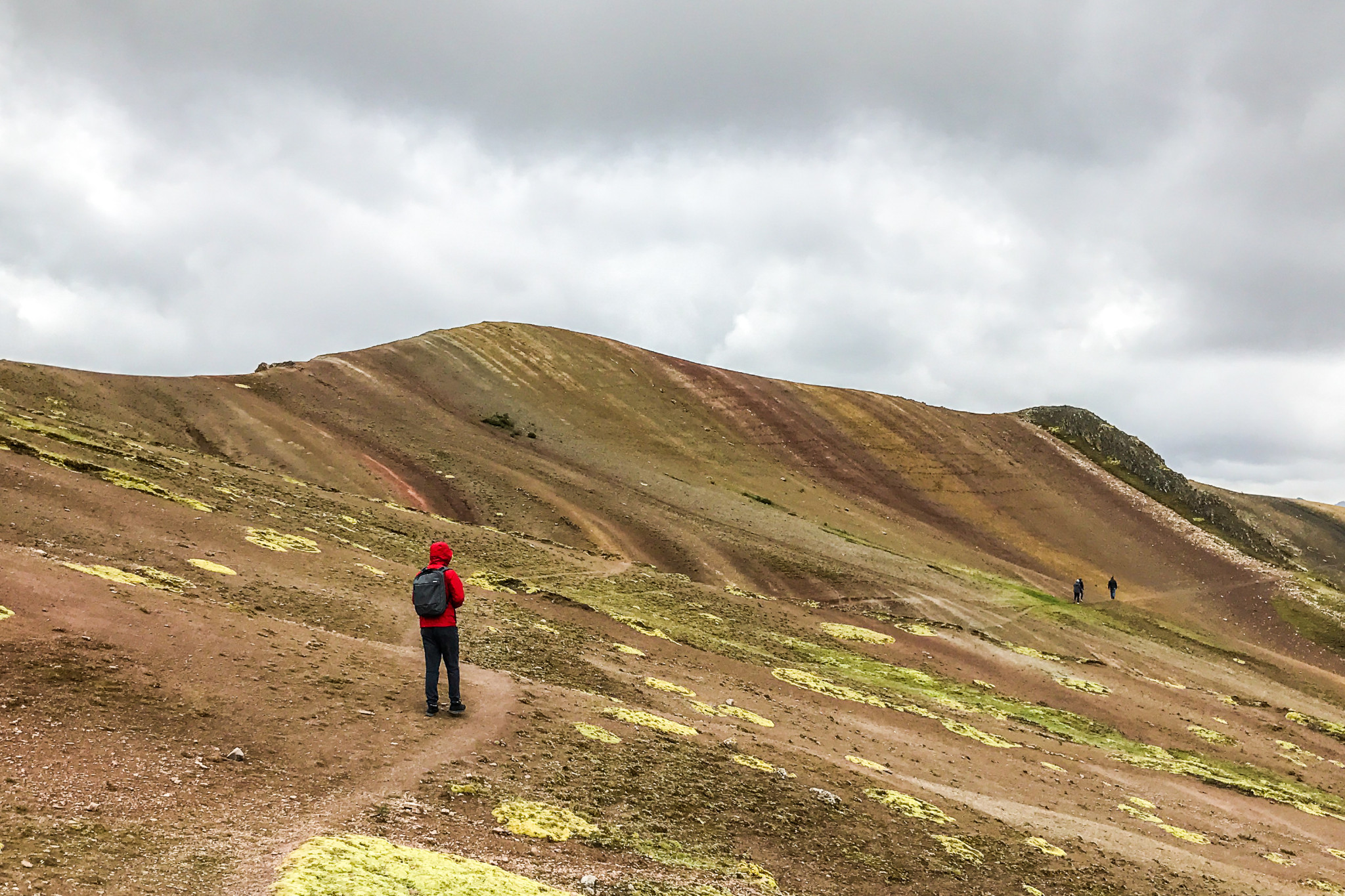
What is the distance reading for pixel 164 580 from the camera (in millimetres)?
18828

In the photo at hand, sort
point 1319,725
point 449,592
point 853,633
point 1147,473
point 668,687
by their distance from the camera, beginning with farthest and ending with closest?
point 1147,473 → point 1319,725 → point 853,633 → point 668,687 → point 449,592

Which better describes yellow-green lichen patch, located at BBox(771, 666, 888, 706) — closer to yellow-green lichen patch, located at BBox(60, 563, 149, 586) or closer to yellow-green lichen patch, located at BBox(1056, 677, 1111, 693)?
yellow-green lichen patch, located at BBox(1056, 677, 1111, 693)

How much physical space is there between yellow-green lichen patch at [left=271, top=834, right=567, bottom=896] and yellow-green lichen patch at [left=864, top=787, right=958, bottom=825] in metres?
10.1

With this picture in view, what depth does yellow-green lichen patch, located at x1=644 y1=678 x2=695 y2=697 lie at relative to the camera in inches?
895

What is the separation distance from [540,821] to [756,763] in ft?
21.4

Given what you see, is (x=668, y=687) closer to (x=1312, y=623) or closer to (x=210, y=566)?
(x=210, y=566)

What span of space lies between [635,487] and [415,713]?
53.0 meters

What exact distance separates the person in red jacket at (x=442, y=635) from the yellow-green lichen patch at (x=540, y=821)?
342 centimetres

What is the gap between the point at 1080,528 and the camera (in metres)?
86.9

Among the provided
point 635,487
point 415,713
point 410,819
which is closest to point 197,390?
point 635,487

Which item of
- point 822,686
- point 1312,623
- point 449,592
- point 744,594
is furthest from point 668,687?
point 1312,623

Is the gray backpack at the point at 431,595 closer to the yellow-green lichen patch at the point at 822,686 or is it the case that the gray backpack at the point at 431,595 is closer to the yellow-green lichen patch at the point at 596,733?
the yellow-green lichen patch at the point at 596,733

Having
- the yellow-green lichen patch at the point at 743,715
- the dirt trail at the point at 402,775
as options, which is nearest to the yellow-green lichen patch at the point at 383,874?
the dirt trail at the point at 402,775

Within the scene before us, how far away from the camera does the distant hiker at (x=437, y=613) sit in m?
14.8
